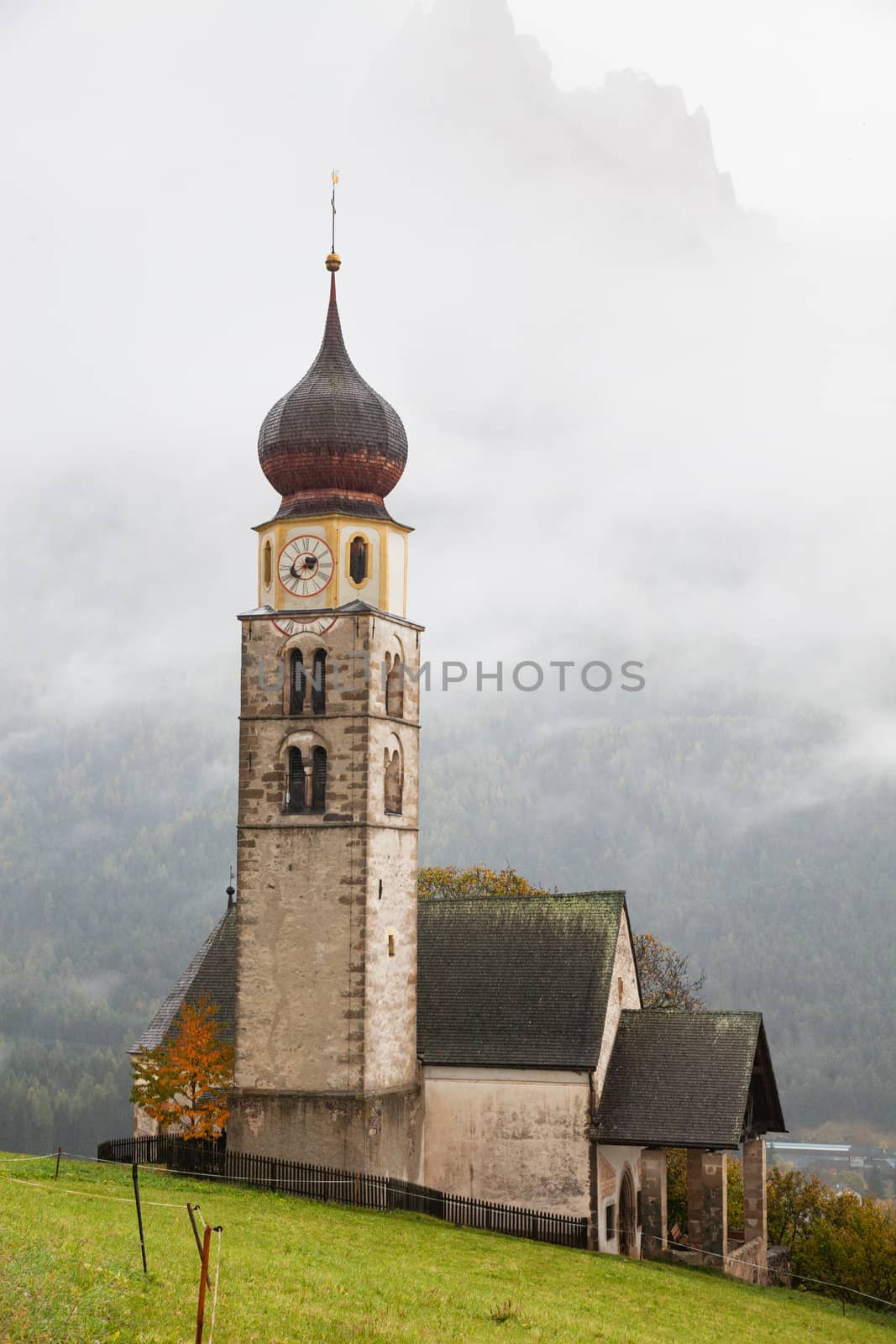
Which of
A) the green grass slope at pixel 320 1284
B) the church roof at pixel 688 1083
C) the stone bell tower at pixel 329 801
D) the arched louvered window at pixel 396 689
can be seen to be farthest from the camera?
the arched louvered window at pixel 396 689

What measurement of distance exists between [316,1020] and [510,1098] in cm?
566

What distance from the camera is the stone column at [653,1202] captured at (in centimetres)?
3756

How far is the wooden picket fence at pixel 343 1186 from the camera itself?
3497 centimetres

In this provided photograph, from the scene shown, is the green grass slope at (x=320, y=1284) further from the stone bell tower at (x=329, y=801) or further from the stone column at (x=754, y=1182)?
the stone bell tower at (x=329, y=801)

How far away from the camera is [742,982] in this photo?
174 meters

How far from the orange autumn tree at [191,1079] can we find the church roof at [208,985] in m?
4.14

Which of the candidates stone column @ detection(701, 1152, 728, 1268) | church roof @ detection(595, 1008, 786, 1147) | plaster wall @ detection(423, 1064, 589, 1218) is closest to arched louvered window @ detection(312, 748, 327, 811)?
plaster wall @ detection(423, 1064, 589, 1218)

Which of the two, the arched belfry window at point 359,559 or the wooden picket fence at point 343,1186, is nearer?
the wooden picket fence at point 343,1186

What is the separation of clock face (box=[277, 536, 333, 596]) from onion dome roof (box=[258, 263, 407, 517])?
0.83m

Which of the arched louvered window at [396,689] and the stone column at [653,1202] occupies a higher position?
the arched louvered window at [396,689]

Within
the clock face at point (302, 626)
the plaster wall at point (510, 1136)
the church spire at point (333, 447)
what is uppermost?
the church spire at point (333, 447)

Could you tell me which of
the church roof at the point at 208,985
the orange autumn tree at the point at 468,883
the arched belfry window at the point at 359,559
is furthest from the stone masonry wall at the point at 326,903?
the orange autumn tree at the point at 468,883

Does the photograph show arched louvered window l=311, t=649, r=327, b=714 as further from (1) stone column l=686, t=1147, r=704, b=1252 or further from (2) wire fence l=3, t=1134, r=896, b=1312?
(1) stone column l=686, t=1147, r=704, b=1252

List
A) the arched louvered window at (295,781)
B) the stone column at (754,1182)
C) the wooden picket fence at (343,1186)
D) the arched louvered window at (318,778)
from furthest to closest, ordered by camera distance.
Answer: the stone column at (754,1182)
the arched louvered window at (295,781)
the arched louvered window at (318,778)
the wooden picket fence at (343,1186)
